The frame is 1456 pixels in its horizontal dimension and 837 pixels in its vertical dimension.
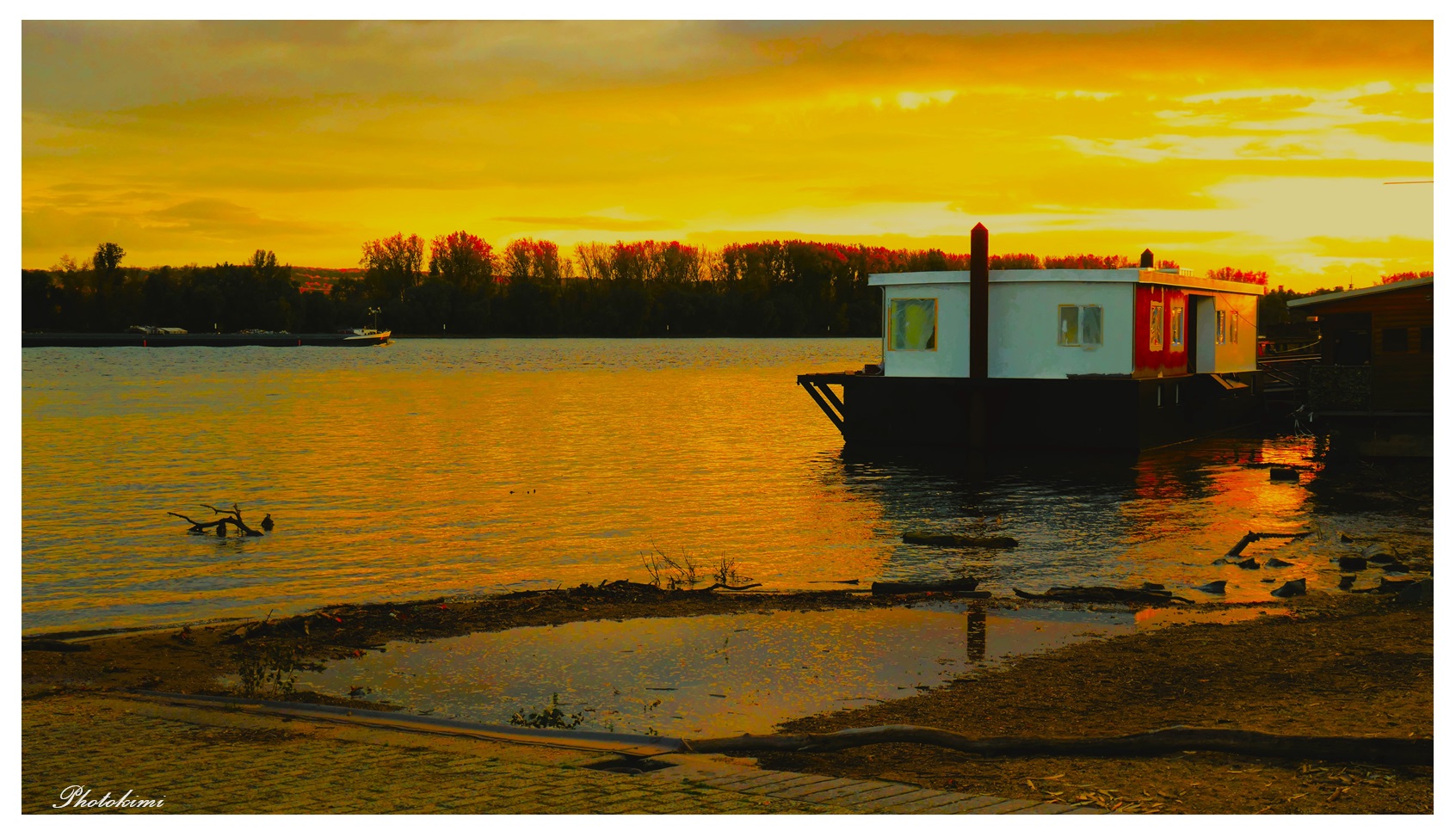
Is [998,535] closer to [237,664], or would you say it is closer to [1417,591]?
[1417,591]

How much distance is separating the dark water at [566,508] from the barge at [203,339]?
351 feet

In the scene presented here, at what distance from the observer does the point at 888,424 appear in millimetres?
39156

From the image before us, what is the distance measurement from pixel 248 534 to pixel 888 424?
818 inches

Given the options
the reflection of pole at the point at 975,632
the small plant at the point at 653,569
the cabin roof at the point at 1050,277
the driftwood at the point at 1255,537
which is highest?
the cabin roof at the point at 1050,277

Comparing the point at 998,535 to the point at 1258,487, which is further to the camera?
the point at 1258,487

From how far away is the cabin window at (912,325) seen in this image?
38.1 meters

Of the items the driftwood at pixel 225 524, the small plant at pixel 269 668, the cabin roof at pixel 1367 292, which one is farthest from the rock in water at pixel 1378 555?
the driftwood at pixel 225 524

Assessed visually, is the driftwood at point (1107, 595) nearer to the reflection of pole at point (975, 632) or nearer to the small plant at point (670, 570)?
the reflection of pole at point (975, 632)

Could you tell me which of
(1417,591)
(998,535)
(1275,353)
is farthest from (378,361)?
(1417,591)

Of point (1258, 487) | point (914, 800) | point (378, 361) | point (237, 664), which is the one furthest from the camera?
point (378, 361)

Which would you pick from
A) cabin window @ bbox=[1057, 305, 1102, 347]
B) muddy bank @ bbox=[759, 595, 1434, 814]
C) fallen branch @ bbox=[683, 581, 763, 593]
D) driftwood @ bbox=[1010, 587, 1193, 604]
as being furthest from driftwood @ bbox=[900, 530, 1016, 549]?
cabin window @ bbox=[1057, 305, 1102, 347]

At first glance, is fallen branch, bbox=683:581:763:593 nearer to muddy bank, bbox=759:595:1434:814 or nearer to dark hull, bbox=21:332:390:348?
muddy bank, bbox=759:595:1434:814

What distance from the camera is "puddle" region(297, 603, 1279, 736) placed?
423 inches

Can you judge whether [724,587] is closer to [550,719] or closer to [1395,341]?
[550,719]
